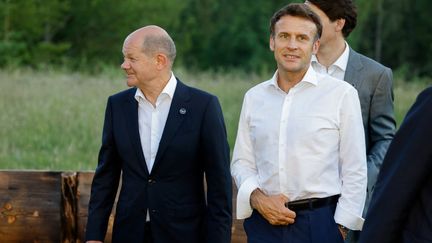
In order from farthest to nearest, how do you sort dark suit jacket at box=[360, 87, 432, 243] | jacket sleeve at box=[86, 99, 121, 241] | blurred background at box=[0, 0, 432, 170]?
blurred background at box=[0, 0, 432, 170]
jacket sleeve at box=[86, 99, 121, 241]
dark suit jacket at box=[360, 87, 432, 243]

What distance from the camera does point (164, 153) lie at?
5160 mm

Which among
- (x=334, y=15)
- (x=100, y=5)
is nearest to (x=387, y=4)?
(x=100, y=5)

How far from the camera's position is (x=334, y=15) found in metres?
5.31

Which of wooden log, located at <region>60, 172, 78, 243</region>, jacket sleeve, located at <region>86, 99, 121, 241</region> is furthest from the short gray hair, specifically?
wooden log, located at <region>60, 172, 78, 243</region>

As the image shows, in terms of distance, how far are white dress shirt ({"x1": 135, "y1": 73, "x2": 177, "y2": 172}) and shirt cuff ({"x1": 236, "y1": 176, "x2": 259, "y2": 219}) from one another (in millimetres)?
579

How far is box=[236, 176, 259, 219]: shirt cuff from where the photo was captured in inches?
191

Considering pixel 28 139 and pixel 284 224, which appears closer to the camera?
pixel 284 224

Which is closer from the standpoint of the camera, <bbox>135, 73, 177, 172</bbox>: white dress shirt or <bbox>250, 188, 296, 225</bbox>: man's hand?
<bbox>250, 188, 296, 225</bbox>: man's hand

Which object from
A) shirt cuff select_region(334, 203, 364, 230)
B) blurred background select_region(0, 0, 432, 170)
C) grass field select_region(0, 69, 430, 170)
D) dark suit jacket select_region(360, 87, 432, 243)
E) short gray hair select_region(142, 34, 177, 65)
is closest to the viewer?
dark suit jacket select_region(360, 87, 432, 243)

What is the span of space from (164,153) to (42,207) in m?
2.21

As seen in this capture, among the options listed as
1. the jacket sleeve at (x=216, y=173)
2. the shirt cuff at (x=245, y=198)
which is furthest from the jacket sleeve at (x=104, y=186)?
the shirt cuff at (x=245, y=198)

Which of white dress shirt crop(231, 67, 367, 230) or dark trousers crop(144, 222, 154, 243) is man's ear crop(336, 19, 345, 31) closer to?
white dress shirt crop(231, 67, 367, 230)

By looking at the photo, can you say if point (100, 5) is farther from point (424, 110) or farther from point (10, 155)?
point (424, 110)

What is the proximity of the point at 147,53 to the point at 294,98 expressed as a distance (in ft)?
2.96
